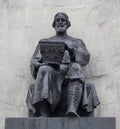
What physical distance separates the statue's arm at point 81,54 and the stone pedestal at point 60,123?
146 cm

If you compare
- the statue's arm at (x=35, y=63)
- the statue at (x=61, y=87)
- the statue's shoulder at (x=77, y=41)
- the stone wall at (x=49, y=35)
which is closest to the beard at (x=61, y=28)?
the statue's shoulder at (x=77, y=41)

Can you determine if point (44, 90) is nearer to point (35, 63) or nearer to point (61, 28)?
point (35, 63)

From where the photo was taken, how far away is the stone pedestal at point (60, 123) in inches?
355

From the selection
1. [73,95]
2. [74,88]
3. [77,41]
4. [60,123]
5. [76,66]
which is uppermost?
[77,41]

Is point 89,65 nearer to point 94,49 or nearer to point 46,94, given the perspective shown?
point 94,49

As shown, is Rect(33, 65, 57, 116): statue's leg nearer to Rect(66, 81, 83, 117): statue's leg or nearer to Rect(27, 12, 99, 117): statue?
Rect(27, 12, 99, 117): statue

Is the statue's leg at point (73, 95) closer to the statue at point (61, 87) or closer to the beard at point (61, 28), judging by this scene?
the statue at point (61, 87)

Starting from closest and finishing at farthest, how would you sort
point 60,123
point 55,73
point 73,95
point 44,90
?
1. point 60,123
2. point 44,90
3. point 73,95
4. point 55,73

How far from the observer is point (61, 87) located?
31.4 ft

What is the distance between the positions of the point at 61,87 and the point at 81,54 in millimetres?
926

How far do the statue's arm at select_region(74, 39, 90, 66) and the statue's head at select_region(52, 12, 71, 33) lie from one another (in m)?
0.42

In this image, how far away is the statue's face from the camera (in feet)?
34.7

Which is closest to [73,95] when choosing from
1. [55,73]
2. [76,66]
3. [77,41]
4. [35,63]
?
[55,73]

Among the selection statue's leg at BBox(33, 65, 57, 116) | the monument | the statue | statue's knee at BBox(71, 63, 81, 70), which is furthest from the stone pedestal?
statue's knee at BBox(71, 63, 81, 70)
